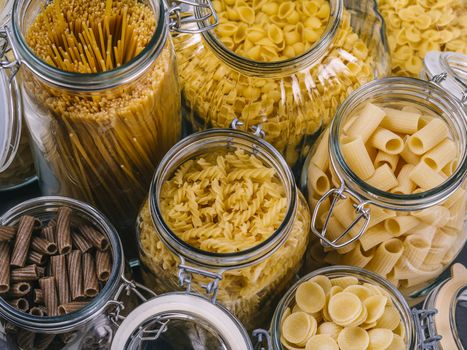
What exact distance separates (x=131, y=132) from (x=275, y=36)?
0.22 metres

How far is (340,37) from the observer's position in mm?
986

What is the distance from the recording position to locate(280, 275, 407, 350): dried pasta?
835mm

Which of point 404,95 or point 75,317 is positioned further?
point 404,95

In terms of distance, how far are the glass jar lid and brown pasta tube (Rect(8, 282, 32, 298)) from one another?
458 mm

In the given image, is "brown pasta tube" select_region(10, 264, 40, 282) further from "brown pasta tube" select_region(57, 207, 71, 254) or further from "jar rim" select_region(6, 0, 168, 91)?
"jar rim" select_region(6, 0, 168, 91)

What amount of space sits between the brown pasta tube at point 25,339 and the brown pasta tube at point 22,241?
0.24 feet

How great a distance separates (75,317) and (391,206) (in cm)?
36

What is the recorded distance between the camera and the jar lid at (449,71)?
38.9 inches

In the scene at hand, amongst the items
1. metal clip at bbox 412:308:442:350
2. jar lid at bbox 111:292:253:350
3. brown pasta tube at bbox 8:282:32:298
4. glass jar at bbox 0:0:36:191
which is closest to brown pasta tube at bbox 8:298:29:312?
brown pasta tube at bbox 8:282:32:298

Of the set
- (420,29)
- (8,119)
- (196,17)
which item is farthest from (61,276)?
(420,29)

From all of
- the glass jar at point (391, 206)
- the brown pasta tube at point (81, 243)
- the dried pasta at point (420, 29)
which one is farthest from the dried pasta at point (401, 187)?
the brown pasta tube at point (81, 243)

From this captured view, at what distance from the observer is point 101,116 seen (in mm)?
836


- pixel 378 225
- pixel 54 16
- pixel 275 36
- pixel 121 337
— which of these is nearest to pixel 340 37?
pixel 275 36

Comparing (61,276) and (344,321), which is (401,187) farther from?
(61,276)
